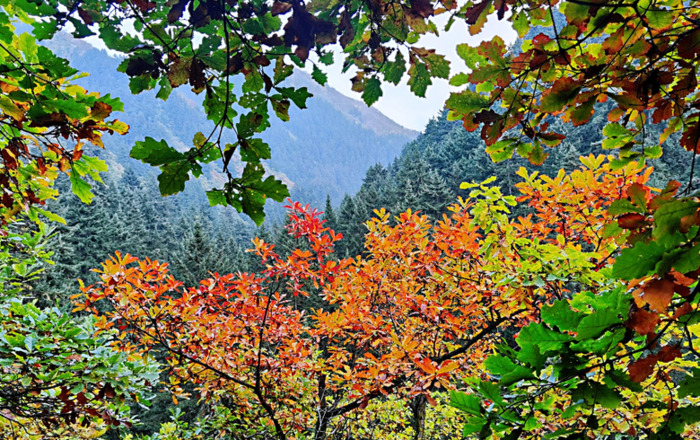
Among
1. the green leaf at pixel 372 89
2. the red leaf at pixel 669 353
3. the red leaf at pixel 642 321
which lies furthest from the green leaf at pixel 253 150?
the red leaf at pixel 669 353

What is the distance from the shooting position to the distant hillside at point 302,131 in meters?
120

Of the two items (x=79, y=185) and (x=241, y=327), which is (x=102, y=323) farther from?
(x=79, y=185)

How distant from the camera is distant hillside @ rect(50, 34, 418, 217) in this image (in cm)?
11981

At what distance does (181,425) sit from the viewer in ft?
13.7

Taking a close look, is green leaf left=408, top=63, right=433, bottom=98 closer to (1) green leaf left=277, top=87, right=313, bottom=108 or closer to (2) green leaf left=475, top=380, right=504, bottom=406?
(1) green leaf left=277, top=87, right=313, bottom=108

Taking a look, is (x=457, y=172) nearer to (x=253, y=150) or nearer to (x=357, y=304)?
(x=357, y=304)

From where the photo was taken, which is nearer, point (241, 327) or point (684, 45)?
point (684, 45)

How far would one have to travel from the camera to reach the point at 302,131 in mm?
162500

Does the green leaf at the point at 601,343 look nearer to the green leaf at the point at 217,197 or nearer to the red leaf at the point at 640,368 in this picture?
the red leaf at the point at 640,368

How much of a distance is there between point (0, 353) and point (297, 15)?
289cm

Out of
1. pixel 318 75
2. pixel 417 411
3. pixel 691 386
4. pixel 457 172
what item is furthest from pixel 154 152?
pixel 457 172

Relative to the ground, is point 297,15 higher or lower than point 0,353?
higher

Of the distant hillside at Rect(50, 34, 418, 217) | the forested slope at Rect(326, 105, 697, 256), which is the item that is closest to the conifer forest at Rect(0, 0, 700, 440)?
the forested slope at Rect(326, 105, 697, 256)

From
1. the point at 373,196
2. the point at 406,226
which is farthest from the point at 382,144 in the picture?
the point at 406,226
